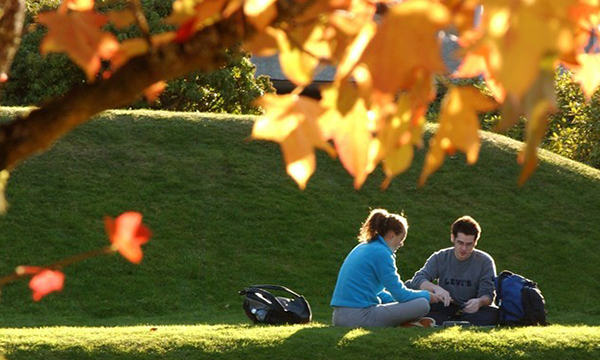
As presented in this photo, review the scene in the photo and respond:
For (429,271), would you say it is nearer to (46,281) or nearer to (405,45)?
(46,281)

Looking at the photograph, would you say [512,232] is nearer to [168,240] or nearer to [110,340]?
[168,240]

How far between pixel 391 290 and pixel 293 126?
275 inches

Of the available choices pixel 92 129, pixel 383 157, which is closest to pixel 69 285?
pixel 92 129

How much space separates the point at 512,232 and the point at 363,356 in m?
8.23

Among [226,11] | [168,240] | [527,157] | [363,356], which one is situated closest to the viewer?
[527,157]

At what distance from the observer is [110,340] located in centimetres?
745

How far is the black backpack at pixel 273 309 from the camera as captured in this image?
29.7 feet

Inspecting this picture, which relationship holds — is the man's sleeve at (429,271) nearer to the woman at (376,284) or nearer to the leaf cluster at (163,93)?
the woman at (376,284)

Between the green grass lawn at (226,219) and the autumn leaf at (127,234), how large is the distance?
7825 millimetres

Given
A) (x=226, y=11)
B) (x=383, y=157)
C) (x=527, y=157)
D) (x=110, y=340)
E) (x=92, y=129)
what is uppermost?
(x=92, y=129)

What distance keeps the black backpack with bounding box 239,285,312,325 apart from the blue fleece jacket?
0.76 metres

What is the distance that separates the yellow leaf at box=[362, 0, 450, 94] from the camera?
111 centimetres

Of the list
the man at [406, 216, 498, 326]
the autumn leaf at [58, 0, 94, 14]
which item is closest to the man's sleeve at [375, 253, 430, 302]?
the man at [406, 216, 498, 326]

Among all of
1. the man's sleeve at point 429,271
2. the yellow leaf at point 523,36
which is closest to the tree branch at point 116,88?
the yellow leaf at point 523,36
